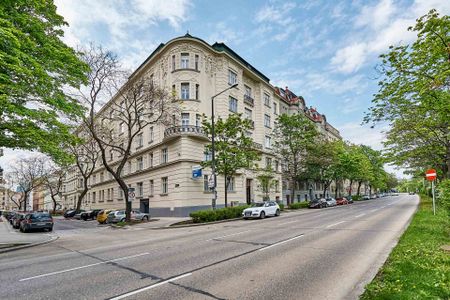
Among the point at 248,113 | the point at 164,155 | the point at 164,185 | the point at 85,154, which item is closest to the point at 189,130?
the point at 164,155

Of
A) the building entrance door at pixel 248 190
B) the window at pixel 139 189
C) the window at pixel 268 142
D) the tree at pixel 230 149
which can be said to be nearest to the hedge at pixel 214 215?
the tree at pixel 230 149

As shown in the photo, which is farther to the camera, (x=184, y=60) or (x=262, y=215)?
(x=184, y=60)

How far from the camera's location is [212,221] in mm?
21969

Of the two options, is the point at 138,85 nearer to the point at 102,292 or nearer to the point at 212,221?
the point at 212,221

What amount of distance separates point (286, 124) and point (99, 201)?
3560cm

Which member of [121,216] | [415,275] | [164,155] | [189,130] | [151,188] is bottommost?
[121,216]

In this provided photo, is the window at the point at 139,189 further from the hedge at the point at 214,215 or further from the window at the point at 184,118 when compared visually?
the hedge at the point at 214,215

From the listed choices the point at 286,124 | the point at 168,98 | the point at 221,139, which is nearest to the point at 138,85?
the point at 168,98

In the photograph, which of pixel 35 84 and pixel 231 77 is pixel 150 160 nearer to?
pixel 231 77

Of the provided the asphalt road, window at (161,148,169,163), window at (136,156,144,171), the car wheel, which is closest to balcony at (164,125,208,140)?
window at (161,148,169,163)

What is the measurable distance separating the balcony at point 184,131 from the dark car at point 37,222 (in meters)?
12.6

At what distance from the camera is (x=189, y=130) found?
2811 cm

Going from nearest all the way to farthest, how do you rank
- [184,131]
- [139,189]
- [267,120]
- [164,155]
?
[184,131]
[164,155]
[139,189]
[267,120]

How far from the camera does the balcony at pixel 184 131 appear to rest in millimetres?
27866
